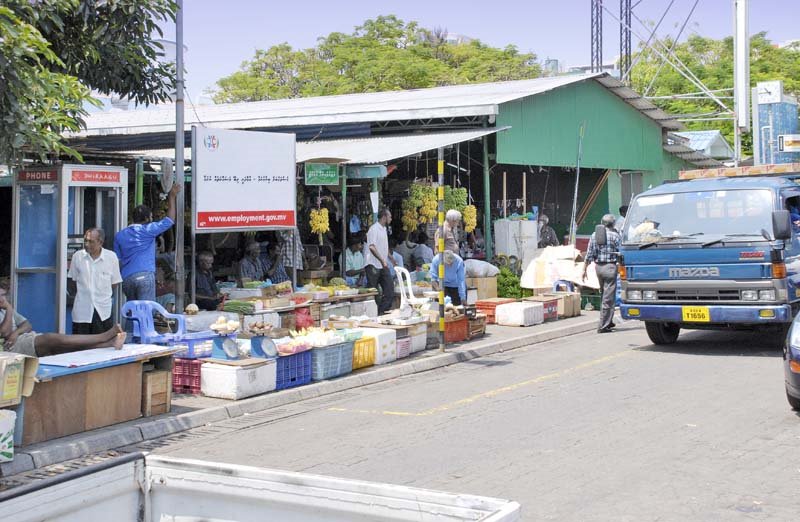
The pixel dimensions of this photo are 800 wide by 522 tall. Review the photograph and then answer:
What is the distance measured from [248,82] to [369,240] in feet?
126

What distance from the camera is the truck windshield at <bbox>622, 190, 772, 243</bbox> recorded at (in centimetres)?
1217

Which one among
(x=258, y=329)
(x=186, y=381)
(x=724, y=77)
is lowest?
(x=186, y=381)

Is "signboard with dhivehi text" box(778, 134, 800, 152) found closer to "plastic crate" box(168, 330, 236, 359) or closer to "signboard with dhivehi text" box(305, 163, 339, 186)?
"signboard with dhivehi text" box(305, 163, 339, 186)

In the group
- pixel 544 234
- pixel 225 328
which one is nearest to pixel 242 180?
pixel 225 328

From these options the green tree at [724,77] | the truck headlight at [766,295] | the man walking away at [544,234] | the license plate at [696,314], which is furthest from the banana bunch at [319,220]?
the green tree at [724,77]

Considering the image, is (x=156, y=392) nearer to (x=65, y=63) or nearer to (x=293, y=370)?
(x=293, y=370)

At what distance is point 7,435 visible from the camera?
7.40 meters

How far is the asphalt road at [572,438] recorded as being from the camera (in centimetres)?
614

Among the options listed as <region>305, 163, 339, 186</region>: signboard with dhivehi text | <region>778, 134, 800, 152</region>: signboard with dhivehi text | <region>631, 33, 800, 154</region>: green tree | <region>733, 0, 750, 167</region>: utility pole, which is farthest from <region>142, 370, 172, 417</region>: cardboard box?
<region>631, 33, 800, 154</region>: green tree

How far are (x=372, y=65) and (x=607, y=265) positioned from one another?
35.3 meters

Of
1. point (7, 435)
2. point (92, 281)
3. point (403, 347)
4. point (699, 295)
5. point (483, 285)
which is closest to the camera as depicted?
point (7, 435)

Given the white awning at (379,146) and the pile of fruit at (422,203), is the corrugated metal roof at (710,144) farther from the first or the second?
the pile of fruit at (422,203)

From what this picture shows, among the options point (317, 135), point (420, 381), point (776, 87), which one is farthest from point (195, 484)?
point (776, 87)

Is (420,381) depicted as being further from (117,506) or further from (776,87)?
(776,87)
